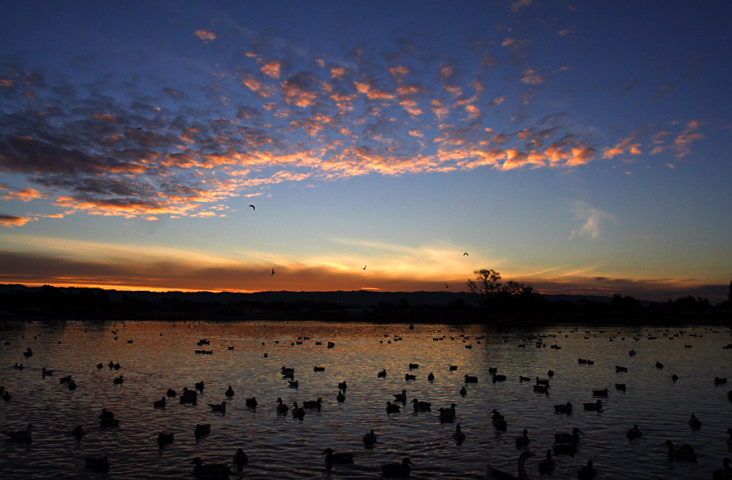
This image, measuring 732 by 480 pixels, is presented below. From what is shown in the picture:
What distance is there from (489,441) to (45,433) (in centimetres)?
1940

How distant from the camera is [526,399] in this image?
29203mm

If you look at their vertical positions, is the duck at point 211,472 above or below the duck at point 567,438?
below

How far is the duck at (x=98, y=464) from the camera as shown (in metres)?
16.6

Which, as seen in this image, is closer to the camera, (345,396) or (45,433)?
(45,433)

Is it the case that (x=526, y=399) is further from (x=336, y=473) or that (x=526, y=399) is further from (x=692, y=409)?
(x=336, y=473)

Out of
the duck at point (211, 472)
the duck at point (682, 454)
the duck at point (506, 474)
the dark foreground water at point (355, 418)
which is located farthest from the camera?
the duck at point (682, 454)

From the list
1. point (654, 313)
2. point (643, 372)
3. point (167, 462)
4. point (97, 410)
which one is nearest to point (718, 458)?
point (167, 462)

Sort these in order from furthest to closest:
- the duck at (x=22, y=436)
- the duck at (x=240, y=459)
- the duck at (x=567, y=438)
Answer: the duck at (x=22, y=436) < the duck at (x=567, y=438) < the duck at (x=240, y=459)

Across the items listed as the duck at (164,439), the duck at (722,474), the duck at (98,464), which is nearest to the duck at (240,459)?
the duck at (164,439)

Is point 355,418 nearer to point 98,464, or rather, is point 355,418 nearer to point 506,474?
point 506,474

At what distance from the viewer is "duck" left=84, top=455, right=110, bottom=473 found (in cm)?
1656

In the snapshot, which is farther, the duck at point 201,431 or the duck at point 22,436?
the duck at point 201,431

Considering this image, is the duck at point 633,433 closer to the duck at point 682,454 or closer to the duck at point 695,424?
the duck at point 682,454

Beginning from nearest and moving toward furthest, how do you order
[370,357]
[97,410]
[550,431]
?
[550,431] → [97,410] → [370,357]
